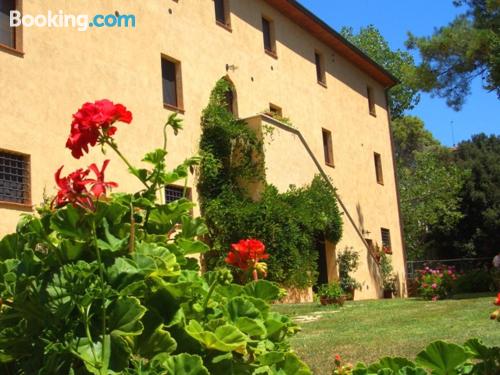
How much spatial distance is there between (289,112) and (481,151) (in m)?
20.9

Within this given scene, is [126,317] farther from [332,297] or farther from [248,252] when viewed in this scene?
[332,297]

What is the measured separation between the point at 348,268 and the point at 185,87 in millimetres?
8157

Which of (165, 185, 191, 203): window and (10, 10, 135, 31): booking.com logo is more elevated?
(10, 10, 135, 31): booking.com logo

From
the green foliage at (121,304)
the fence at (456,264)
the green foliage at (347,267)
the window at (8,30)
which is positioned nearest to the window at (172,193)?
the window at (8,30)

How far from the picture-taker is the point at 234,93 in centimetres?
1722

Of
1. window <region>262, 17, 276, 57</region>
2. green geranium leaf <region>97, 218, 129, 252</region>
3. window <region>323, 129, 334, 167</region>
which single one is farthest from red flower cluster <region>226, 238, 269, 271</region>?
window <region>323, 129, 334, 167</region>

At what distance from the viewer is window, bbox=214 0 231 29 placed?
1738cm

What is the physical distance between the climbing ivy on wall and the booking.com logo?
123 inches

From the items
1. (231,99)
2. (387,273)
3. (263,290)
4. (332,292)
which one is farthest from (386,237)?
(263,290)

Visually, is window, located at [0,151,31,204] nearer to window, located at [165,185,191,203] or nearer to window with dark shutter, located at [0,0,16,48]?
window with dark shutter, located at [0,0,16,48]

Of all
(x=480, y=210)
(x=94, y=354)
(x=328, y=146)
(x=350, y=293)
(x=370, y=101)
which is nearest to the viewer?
(x=94, y=354)

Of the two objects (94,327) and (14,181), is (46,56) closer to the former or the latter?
(14,181)

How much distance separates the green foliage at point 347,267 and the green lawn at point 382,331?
740cm

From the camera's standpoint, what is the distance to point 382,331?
818 centimetres
